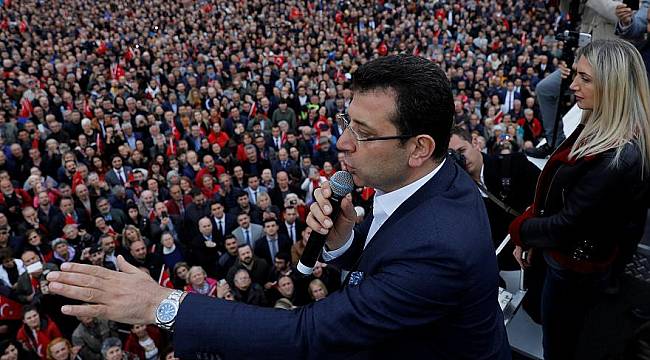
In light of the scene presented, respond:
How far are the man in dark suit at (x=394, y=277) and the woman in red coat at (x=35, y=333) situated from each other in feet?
15.2

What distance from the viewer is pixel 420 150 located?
138 centimetres

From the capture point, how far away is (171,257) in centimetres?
642

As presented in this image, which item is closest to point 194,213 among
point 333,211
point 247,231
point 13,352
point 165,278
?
point 247,231

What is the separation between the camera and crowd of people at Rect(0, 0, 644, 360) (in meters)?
5.84

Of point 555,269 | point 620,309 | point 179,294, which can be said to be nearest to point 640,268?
point 620,309

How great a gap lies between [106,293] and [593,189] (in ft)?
6.03

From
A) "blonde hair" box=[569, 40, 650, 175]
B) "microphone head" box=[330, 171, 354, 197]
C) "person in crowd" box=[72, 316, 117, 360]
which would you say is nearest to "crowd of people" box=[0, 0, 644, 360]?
"person in crowd" box=[72, 316, 117, 360]

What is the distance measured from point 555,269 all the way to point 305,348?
1.59m

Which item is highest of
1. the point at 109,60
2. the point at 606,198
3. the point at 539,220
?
the point at 606,198

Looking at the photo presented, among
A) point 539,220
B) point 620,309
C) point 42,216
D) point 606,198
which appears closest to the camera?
point 606,198

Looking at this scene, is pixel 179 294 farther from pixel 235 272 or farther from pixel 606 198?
pixel 235 272

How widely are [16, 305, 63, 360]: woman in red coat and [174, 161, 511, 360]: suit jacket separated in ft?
15.6

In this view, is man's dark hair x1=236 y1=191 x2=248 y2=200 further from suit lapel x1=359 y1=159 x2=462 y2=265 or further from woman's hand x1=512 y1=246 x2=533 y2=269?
suit lapel x1=359 y1=159 x2=462 y2=265

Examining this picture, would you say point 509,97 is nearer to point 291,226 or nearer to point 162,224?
point 291,226
